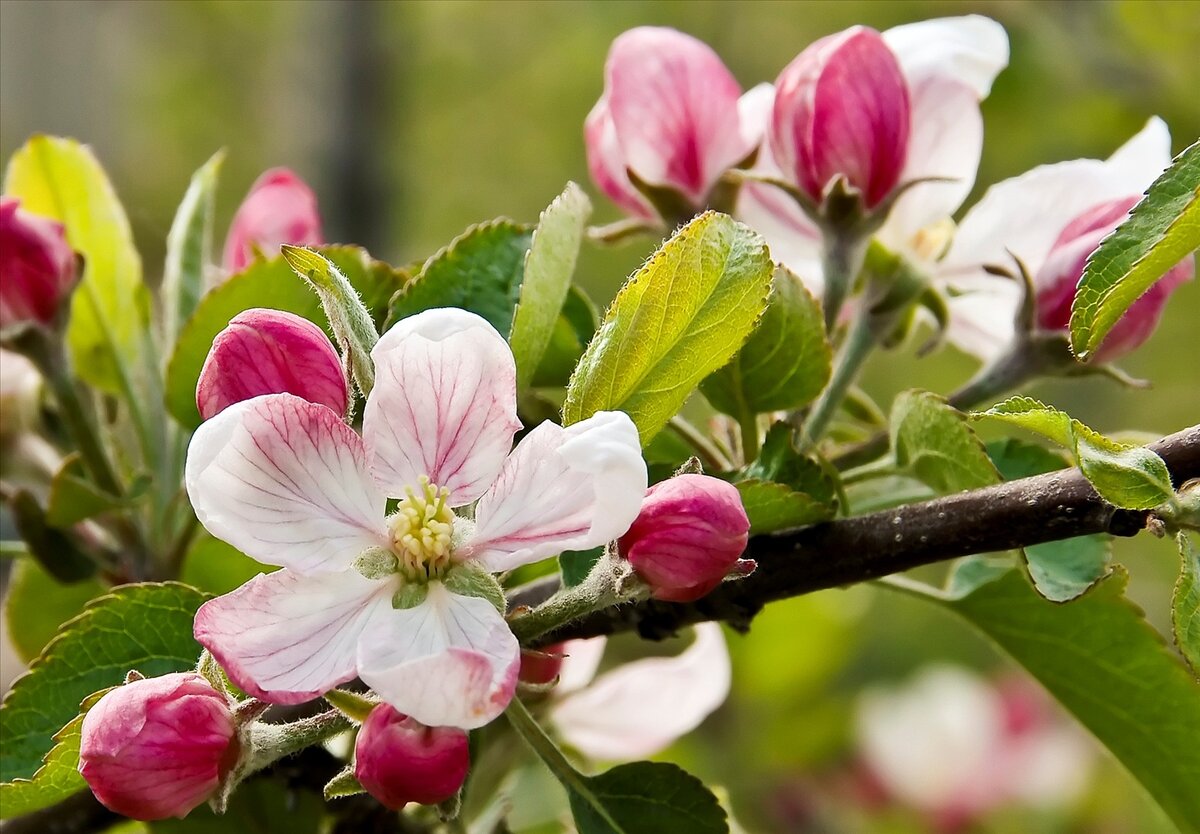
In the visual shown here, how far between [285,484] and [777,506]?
0.54 ft

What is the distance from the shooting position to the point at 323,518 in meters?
0.40

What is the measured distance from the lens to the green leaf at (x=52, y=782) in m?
0.40

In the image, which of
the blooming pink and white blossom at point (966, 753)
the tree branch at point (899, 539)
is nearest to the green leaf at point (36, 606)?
the tree branch at point (899, 539)

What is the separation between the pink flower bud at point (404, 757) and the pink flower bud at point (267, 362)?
0.10 meters

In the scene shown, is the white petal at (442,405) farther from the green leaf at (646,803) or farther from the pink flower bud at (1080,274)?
the pink flower bud at (1080,274)

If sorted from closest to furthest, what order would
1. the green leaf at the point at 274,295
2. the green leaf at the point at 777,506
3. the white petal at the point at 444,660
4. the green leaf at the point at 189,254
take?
the white petal at the point at 444,660 → the green leaf at the point at 777,506 → the green leaf at the point at 274,295 → the green leaf at the point at 189,254

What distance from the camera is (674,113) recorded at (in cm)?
58

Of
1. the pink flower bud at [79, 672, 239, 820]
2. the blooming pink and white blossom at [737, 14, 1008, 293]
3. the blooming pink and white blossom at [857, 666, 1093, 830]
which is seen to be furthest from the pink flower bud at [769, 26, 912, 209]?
the blooming pink and white blossom at [857, 666, 1093, 830]

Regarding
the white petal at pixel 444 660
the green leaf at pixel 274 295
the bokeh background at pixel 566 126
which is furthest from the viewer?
the bokeh background at pixel 566 126

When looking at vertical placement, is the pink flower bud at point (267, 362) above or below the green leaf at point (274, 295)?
above

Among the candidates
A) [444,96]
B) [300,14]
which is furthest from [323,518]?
[444,96]

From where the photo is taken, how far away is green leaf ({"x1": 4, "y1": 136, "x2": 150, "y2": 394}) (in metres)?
0.67

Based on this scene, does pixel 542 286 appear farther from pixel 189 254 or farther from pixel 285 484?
pixel 189 254

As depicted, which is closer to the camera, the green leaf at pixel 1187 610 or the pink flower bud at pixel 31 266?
the green leaf at pixel 1187 610
